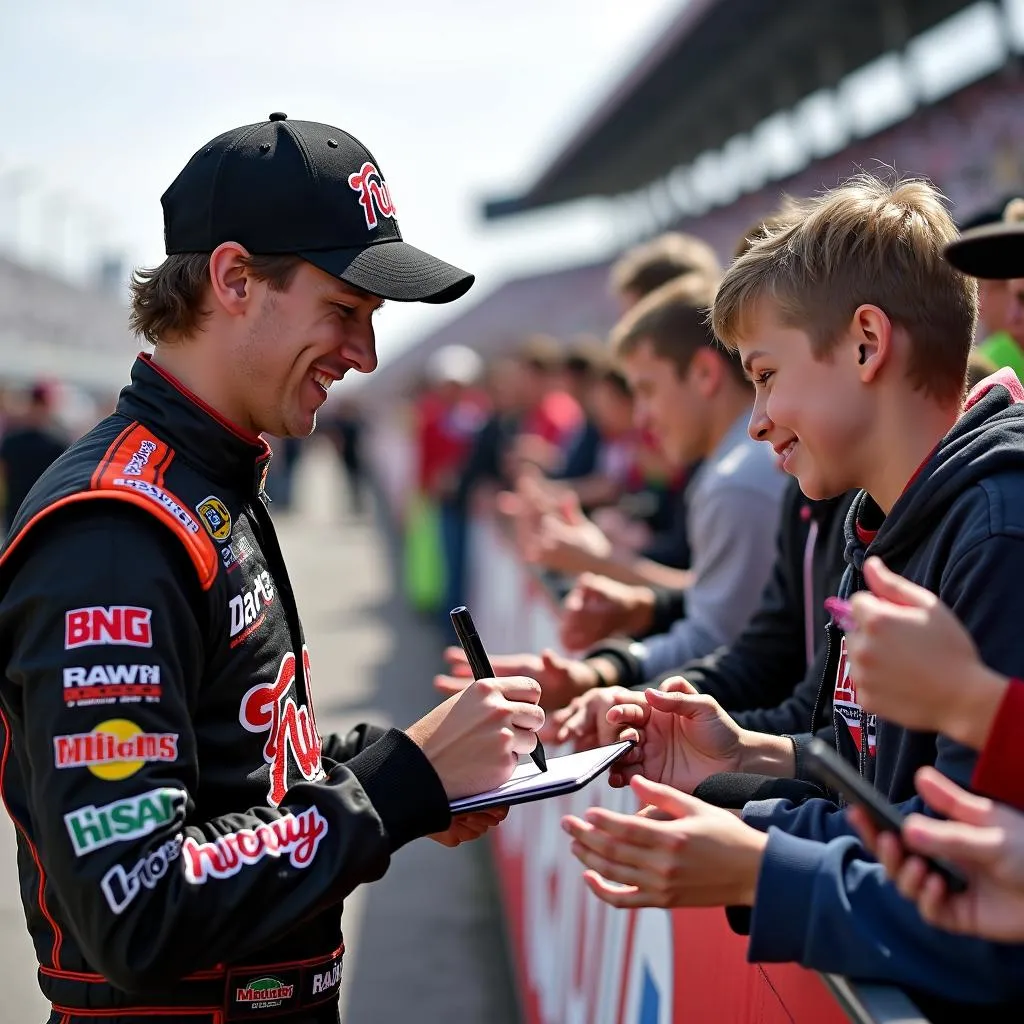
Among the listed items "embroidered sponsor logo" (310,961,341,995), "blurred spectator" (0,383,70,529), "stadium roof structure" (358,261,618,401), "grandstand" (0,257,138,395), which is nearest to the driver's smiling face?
"embroidered sponsor logo" (310,961,341,995)

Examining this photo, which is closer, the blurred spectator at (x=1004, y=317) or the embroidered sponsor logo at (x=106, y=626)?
the embroidered sponsor logo at (x=106, y=626)

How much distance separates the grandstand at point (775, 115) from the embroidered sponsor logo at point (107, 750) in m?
1.74

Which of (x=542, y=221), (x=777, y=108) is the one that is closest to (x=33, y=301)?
(x=542, y=221)

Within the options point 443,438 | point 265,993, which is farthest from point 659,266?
point 443,438

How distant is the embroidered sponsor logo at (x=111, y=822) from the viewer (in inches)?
60.9

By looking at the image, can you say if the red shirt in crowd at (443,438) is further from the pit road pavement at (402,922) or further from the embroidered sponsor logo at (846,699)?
the embroidered sponsor logo at (846,699)

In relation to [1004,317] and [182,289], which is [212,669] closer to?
[182,289]

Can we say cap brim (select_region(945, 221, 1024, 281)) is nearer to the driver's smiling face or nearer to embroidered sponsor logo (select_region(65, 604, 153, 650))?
the driver's smiling face

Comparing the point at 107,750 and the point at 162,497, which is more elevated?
the point at 162,497

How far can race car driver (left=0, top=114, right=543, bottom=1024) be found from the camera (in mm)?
1570

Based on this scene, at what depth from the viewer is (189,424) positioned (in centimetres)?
188

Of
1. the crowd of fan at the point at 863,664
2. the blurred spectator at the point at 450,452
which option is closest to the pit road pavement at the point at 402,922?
the blurred spectator at the point at 450,452

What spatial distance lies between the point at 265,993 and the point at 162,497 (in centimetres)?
74

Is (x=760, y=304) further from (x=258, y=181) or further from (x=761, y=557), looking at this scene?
(x=761, y=557)
